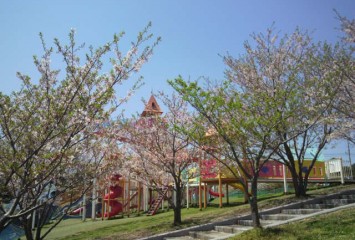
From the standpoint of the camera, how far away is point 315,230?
8.01 m

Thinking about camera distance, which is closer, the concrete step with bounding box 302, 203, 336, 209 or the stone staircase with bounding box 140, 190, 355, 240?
the stone staircase with bounding box 140, 190, 355, 240

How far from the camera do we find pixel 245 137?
9984 millimetres

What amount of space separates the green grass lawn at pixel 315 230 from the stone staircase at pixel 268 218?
3.37 ft

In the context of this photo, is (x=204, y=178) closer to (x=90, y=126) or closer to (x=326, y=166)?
(x=326, y=166)

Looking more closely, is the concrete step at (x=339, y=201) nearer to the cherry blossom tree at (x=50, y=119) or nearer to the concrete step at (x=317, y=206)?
the concrete step at (x=317, y=206)

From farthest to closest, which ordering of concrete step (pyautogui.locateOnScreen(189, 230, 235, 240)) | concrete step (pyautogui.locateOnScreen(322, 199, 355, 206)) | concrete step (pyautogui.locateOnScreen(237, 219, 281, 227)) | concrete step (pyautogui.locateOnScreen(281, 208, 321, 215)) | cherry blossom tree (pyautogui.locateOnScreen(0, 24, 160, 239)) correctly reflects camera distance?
concrete step (pyautogui.locateOnScreen(322, 199, 355, 206))
concrete step (pyautogui.locateOnScreen(281, 208, 321, 215))
concrete step (pyautogui.locateOnScreen(237, 219, 281, 227))
concrete step (pyautogui.locateOnScreen(189, 230, 235, 240))
cherry blossom tree (pyautogui.locateOnScreen(0, 24, 160, 239))

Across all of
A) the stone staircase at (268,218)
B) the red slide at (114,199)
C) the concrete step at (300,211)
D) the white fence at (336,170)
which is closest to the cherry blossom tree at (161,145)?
the stone staircase at (268,218)

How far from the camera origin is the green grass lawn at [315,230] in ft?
24.5

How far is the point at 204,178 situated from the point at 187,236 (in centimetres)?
867

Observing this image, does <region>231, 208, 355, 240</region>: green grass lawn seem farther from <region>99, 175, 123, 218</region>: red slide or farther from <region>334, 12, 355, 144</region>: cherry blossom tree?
<region>99, 175, 123, 218</region>: red slide

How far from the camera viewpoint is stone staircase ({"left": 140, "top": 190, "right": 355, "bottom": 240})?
10359 mm

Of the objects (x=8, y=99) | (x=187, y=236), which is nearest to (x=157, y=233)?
(x=187, y=236)

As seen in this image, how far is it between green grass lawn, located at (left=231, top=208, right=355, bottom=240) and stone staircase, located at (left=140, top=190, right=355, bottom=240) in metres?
1.03

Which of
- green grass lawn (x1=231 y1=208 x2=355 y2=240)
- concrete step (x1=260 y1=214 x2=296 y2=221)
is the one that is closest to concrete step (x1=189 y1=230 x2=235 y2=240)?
green grass lawn (x1=231 y1=208 x2=355 y2=240)
